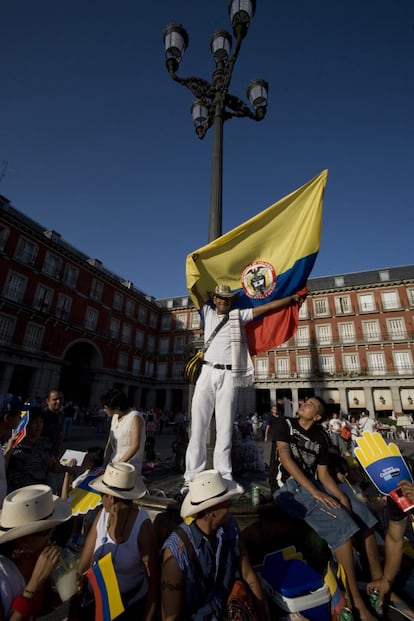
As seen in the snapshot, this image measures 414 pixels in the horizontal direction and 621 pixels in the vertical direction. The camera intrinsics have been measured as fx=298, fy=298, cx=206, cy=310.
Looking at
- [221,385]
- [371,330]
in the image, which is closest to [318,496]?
[221,385]

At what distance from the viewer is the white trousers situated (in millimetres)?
3117

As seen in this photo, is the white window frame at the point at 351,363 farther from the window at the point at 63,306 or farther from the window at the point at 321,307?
the window at the point at 63,306

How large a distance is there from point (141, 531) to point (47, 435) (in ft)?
7.66

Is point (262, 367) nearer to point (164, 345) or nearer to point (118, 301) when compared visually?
point (164, 345)

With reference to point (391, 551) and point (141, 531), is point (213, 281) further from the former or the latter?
point (391, 551)

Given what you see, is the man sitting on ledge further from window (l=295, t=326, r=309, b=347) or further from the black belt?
window (l=295, t=326, r=309, b=347)

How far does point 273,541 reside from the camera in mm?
2621

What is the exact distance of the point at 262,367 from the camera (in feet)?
104

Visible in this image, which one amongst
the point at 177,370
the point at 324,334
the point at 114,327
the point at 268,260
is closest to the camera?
the point at 268,260

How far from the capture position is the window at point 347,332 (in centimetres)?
2930

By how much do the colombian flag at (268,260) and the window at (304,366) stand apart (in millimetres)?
27622

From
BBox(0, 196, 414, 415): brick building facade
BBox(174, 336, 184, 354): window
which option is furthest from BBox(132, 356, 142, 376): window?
BBox(174, 336, 184, 354): window

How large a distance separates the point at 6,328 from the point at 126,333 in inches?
464

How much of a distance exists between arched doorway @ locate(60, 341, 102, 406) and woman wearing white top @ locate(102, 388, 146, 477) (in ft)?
80.8
